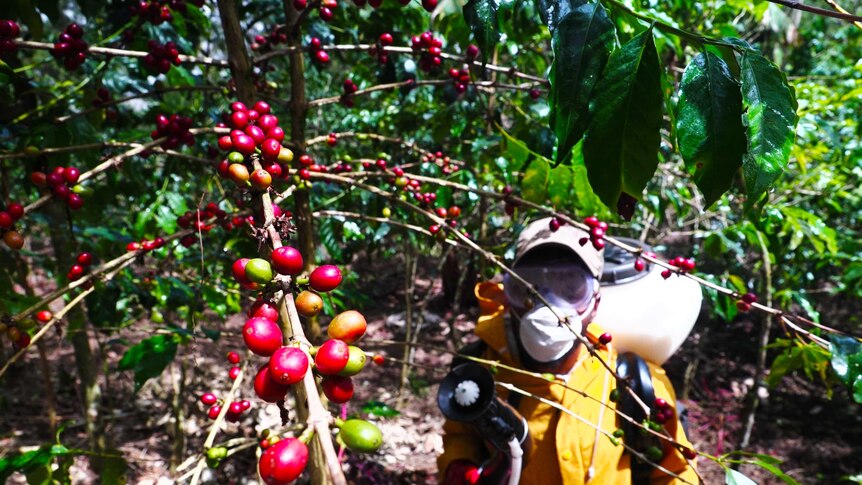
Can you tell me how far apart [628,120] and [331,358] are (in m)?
0.47

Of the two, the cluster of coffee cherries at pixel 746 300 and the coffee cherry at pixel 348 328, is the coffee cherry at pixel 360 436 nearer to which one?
the coffee cherry at pixel 348 328

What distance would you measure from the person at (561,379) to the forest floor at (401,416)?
1.28m

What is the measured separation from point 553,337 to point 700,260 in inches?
169

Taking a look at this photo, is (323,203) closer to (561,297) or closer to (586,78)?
(561,297)

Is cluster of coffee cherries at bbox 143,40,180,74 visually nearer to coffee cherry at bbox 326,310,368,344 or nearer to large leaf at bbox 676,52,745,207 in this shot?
coffee cherry at bbox 326,310,368,344

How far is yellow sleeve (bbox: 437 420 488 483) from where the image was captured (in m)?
1.79

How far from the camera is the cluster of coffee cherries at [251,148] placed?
0.75 metres

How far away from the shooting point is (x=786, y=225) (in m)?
2.19

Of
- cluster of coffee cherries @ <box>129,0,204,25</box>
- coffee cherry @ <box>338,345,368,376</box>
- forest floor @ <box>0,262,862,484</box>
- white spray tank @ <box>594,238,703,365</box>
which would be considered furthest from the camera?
forest floor @ <box>0,262,862,484</box>

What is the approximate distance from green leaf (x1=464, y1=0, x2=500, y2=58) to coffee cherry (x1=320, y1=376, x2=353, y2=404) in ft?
1.71

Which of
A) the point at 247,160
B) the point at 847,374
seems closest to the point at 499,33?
the point at 247,160

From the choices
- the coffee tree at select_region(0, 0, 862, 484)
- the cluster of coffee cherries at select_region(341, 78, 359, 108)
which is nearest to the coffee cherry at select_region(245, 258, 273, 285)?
the coffee tree at select_region(0, 0, 862, 484)

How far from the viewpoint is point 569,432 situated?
1535mm

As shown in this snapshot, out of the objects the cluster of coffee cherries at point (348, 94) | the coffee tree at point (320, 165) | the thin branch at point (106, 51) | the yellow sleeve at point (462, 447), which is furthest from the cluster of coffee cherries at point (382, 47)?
the yellow sleeve at point (462, 447)
